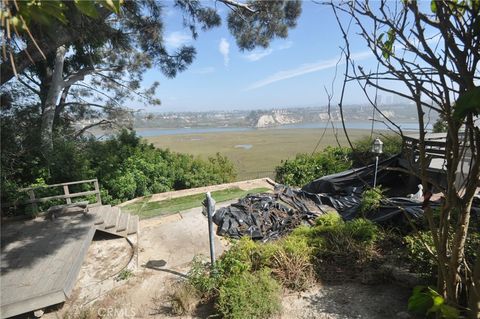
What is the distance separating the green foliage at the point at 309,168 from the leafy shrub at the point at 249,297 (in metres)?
7.42

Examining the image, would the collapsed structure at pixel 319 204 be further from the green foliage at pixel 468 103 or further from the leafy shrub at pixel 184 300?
the green foliage at pixel 468 103

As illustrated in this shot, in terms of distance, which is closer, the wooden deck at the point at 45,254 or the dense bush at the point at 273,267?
the dense bush at the point at 273,267

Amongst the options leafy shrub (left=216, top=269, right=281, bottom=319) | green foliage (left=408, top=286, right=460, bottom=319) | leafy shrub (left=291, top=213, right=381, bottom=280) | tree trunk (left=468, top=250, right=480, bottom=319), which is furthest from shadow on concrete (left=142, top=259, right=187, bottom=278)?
tree trunk (left=468, top=250, right=480, bottom=319)

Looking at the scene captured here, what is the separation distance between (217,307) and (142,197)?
7.47 m

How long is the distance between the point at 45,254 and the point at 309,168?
28.4 ft

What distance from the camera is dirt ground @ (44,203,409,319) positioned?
332 cm

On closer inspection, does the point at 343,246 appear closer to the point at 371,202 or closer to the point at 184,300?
the point at 371,202

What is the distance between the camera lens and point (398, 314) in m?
3.09

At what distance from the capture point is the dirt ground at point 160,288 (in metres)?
3.32

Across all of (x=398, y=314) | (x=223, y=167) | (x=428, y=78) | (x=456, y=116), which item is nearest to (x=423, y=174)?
(x=428, y=78)

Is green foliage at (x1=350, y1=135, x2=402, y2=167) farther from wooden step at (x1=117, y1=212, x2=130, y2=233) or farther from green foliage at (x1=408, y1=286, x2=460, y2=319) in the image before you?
wooden step at (x1=117, y1=212, x2=130, y2=233)

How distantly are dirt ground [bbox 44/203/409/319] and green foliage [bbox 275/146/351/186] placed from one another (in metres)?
4.83

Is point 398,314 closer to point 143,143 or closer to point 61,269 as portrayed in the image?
point 61,269

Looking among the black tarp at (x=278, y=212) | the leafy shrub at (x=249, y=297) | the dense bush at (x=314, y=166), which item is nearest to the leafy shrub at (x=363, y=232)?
the black tarp at (x=278, y=212)
